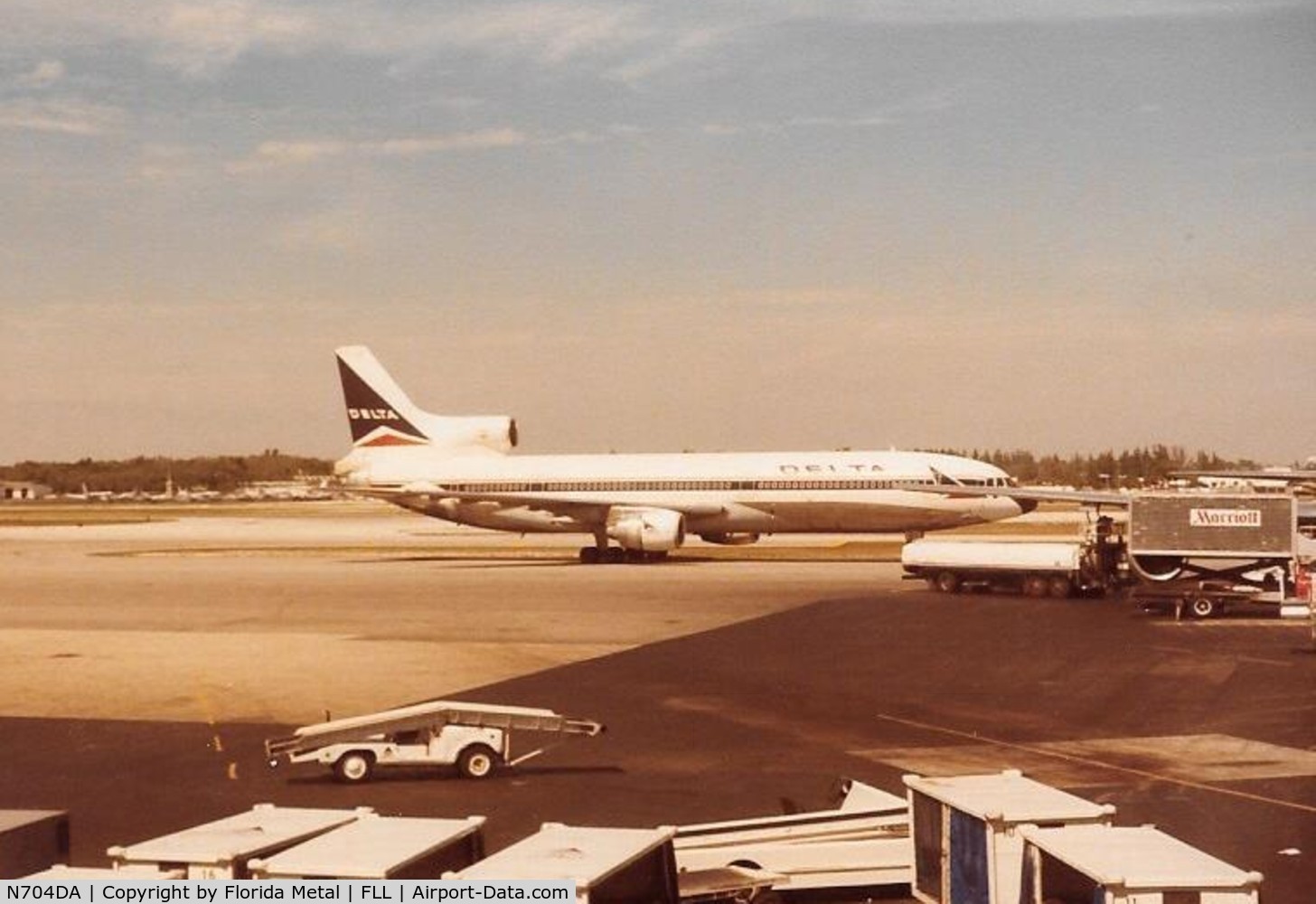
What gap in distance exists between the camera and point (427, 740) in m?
22.1

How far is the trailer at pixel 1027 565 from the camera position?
5066cm

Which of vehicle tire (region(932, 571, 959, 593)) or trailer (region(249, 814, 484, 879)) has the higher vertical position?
trailer (region(249, 814, 484, 879))

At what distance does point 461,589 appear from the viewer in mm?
54969

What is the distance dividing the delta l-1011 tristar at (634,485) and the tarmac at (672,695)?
6.54 metres

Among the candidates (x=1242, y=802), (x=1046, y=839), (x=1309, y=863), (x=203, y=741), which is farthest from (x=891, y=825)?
(x=203, y=741)

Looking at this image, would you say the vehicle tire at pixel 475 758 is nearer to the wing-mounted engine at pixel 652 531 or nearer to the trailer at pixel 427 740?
the trailer at pixel 427 740

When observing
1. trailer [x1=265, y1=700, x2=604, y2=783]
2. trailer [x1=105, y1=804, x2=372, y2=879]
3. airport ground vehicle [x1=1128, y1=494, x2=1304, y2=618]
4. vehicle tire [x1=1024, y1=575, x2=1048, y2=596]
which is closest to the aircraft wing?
vehicle tire [x1=1024, y1=575, x2=1048, y2=596]

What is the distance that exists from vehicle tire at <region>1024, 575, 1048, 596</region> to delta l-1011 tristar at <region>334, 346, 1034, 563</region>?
310 inches

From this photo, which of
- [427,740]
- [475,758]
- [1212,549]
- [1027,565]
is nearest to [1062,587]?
[1027,565]

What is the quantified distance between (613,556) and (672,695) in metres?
41.2

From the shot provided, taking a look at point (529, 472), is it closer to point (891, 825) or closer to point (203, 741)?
point (203, 741)

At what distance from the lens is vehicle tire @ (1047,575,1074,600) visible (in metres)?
50.6

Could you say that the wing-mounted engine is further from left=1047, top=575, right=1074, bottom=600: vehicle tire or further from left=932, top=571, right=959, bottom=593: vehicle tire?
left=1047, top=575, right=1074, bottom=600: vehicle tire

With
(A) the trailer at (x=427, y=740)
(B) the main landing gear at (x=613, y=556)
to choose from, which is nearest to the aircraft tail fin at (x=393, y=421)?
(B) the main landing gear at (x=613, y=556)
